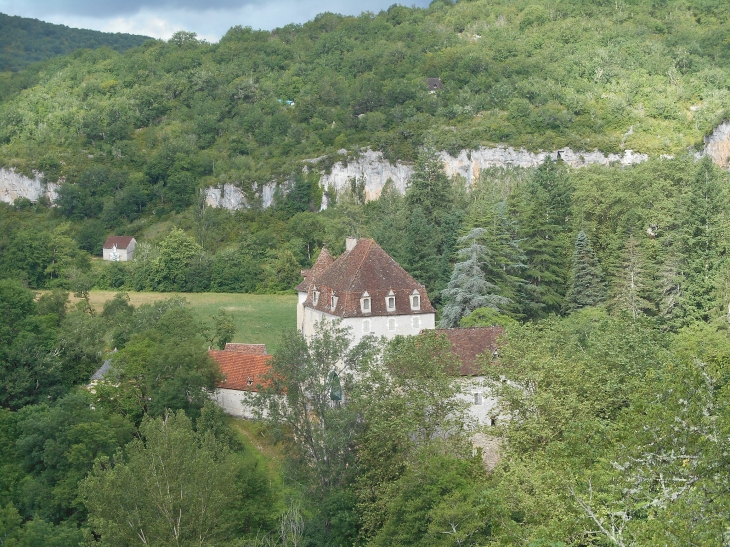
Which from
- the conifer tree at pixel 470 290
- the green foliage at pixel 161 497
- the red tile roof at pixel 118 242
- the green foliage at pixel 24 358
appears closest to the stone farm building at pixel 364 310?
the conifer tree at pixel 470 290

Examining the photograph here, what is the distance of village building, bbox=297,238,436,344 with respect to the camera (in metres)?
38.5

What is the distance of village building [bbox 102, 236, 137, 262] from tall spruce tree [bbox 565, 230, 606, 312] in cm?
6317

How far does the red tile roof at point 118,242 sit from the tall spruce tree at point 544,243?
189 feet

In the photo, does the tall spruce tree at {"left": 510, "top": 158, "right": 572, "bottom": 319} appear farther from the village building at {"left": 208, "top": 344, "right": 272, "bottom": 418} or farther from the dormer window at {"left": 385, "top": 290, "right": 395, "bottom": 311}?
the village building at {"left": 208, "top": 344, "right": 272, "bottom": 418}

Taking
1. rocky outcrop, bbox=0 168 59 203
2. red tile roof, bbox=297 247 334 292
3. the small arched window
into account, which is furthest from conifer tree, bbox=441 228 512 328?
rocky outcrop, bbox=0 168 59 203

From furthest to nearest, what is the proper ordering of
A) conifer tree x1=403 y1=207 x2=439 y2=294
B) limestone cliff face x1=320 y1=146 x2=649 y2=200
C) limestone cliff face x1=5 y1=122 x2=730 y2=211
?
limestone cliff face x1=320 y1=146 x2=649 y2=200, limestone cliff face x1=5 y1=122 x2=730 y2=211, conifer tree x1=403 y1=207 x2=439 y2=294

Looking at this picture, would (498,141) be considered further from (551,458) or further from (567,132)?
(551,458)

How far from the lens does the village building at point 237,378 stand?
42.1m

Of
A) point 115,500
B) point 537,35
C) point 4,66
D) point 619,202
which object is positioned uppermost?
point 4,66

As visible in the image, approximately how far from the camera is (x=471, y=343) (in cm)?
3528

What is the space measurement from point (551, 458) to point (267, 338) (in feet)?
122

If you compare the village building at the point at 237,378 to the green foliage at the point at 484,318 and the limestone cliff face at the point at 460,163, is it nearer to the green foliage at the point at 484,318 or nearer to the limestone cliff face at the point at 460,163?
the green foliage at the point at 484,318

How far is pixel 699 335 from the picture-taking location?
35406 mm

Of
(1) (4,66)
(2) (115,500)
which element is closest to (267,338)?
(2) (115,500)
